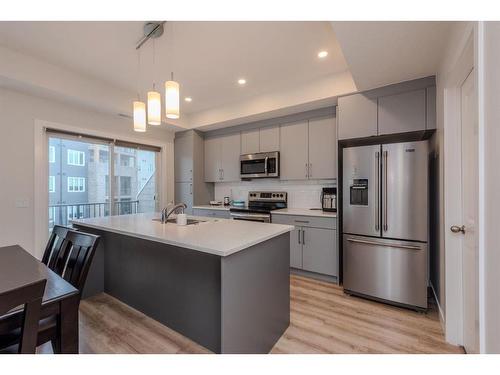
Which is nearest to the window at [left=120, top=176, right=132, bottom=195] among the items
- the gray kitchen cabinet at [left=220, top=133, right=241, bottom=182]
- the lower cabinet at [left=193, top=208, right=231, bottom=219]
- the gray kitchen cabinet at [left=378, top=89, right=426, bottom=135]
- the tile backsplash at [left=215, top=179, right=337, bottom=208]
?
the lower cabinet at [left=193, top=208, right=231, bottom=219]

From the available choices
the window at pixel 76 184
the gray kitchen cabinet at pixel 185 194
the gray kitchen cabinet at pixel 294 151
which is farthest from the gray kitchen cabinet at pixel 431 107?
the window at pixel 76 184

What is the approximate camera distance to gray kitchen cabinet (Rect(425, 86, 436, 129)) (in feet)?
7.61

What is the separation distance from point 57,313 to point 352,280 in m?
2.57

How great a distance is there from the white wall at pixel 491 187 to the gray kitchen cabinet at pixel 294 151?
2.55 meters

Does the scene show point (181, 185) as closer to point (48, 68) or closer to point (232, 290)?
point (48, 68)

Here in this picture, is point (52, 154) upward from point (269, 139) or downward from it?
downward

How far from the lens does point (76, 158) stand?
3373mm

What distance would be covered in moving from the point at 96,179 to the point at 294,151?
122 inches

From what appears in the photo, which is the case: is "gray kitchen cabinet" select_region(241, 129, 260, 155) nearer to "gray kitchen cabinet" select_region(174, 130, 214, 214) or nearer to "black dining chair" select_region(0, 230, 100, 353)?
"gray kitchen cabinet" select_region(174, 130, 214, 214)

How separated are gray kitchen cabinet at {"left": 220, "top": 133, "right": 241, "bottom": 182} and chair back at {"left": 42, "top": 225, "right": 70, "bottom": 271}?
2768 mm

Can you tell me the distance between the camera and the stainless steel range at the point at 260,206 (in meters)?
3.44

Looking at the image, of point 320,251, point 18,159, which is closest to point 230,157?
point 320,251

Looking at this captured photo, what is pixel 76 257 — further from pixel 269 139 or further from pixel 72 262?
pixel 269 139
